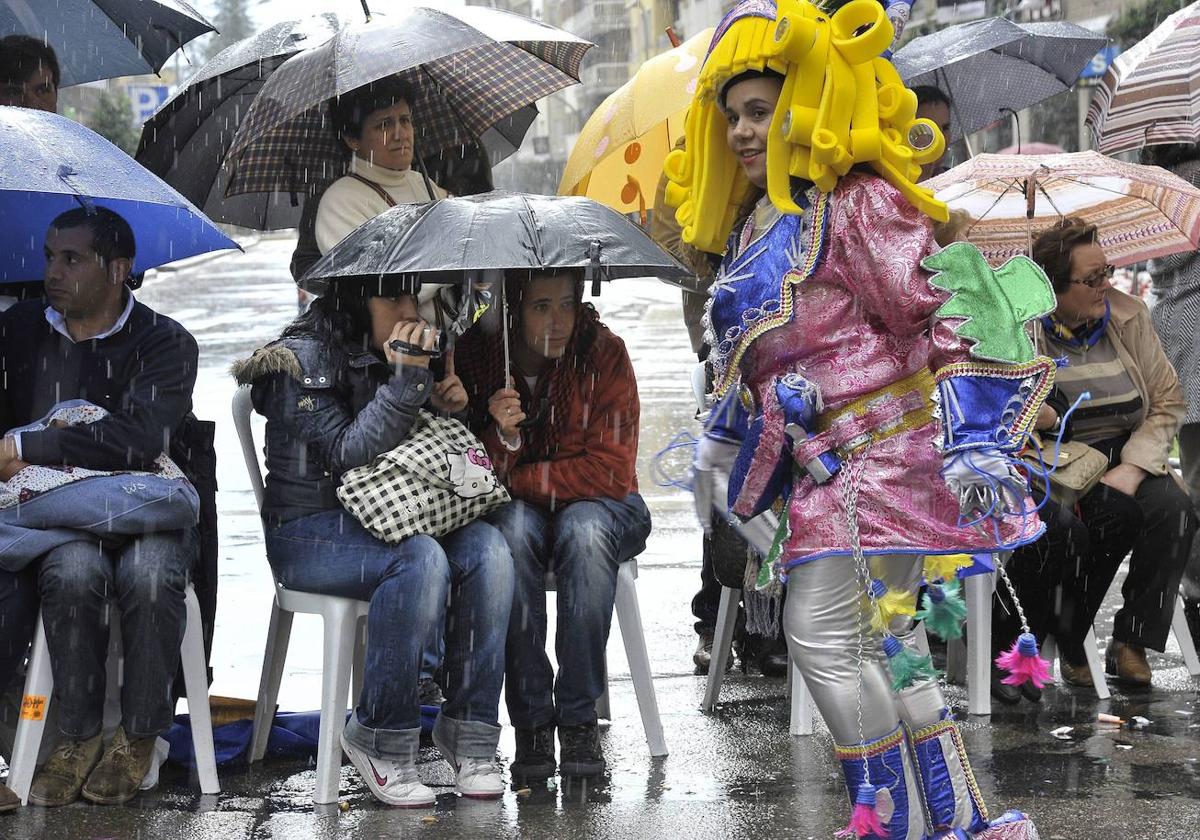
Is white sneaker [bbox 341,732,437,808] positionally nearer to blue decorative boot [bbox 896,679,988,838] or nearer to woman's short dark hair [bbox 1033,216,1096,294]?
blue decorative boot [bbox 896,679,988,838]

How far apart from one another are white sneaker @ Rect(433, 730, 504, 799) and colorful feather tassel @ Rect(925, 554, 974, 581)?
1427 mm

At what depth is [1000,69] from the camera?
732 centimetres

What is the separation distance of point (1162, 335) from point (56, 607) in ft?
14.3

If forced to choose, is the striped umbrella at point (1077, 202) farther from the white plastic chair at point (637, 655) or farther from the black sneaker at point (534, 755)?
the black sneaker at point (534, 755)

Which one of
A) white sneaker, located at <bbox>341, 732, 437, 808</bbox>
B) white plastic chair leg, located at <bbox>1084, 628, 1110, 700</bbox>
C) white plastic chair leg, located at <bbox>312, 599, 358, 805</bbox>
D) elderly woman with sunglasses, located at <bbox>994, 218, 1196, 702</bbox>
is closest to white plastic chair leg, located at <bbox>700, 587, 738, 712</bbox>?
elderly woman with sunglasses, located at <bbox>994, 218, 1196, 702</bbox>

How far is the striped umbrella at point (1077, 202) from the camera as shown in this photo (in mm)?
6109

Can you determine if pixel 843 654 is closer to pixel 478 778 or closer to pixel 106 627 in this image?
pixel 478 778

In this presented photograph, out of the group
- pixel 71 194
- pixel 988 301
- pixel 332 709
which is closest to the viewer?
pixel 988 301

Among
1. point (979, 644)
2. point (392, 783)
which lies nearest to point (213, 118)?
point (392, 783)

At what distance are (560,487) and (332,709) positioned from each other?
0.95 m

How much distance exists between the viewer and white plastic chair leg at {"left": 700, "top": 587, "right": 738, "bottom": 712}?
586cm

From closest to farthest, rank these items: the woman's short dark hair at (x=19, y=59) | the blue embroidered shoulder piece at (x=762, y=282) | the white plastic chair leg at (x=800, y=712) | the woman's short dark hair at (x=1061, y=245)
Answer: the blue embroidered shoulder piece at (x=762, y=282)
the white plastic chair leg at (x=800, y=712)
the woman's short dark hair at (x=19, y=59)
the woman's short dark hair at (x=1061, y=245)

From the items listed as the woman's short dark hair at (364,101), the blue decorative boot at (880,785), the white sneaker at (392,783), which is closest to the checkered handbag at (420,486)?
the white sneaker at (392,783)

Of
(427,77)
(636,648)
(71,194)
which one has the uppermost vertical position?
(427,77)
